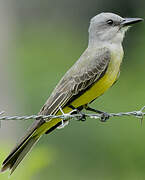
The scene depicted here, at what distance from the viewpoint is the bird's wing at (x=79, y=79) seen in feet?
23.3

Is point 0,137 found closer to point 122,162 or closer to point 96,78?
point 122,162

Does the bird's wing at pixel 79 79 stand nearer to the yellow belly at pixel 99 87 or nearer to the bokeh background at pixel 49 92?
the yellow belly at pixel 99 87

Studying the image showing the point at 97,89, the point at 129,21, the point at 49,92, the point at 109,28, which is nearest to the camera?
the point at 97,89

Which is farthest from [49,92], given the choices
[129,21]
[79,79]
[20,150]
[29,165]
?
[20,150]

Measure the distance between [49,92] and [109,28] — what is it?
4.17 metres

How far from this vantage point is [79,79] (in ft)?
23.9

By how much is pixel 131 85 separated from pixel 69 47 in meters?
2.15

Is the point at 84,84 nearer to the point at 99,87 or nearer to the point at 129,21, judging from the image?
the point at 99,87

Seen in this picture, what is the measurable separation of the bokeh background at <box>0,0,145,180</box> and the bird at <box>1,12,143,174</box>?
3.82ft

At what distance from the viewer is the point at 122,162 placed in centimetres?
1029

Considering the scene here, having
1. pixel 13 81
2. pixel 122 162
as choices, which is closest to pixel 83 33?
pixel 13 81

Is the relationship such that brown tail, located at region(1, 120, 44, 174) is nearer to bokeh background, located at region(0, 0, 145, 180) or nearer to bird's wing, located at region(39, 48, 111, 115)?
bird's wing, located at region(39, 48, 111, 115)

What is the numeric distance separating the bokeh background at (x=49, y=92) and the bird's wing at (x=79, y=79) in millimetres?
1234

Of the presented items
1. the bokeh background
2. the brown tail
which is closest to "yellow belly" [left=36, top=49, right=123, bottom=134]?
the brown tail
